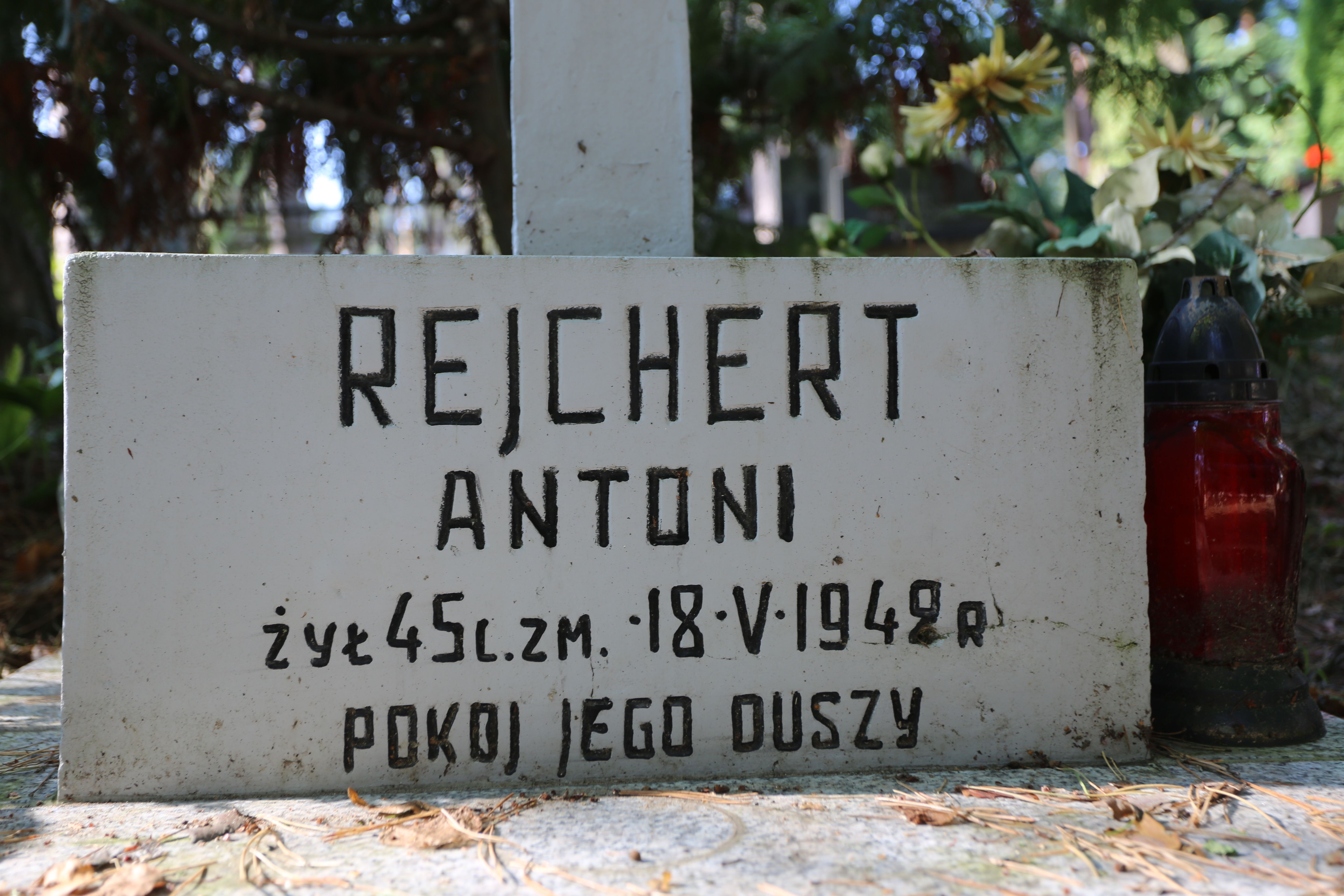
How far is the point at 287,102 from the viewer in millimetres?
3002

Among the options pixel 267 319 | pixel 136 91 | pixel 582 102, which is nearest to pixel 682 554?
pixel 267 319

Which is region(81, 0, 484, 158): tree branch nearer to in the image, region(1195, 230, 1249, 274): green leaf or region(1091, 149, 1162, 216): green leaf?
region(1091, 149, 1162, 216): green leaf

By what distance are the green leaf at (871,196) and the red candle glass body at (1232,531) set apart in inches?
48.0

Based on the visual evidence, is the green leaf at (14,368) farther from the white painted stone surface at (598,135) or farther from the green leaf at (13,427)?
the white painted stone surface at (598,135)

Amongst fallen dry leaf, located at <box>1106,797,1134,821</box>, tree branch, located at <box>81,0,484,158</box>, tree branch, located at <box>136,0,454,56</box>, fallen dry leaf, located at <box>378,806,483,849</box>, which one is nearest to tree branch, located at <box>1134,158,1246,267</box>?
fallen dry leaf, located at <box>1106,797,1134,821</box>

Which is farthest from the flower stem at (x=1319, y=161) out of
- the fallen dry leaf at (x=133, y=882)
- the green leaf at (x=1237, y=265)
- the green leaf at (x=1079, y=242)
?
the fallen dry leaf at (x=133, y=882)

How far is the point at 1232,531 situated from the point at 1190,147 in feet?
3.56

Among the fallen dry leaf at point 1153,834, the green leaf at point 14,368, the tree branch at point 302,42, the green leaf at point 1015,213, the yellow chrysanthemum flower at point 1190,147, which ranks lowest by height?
the fallen dry leaf at point 1153,834

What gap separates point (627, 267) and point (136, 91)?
93.4 inches

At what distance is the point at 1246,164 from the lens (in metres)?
2.19

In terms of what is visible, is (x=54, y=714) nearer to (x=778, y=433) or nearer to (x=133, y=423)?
(x=133, y=423)

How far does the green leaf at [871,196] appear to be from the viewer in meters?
2.76

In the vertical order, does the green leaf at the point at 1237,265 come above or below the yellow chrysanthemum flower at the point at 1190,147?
below

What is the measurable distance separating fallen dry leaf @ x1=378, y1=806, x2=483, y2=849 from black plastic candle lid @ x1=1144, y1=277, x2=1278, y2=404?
149 cm
